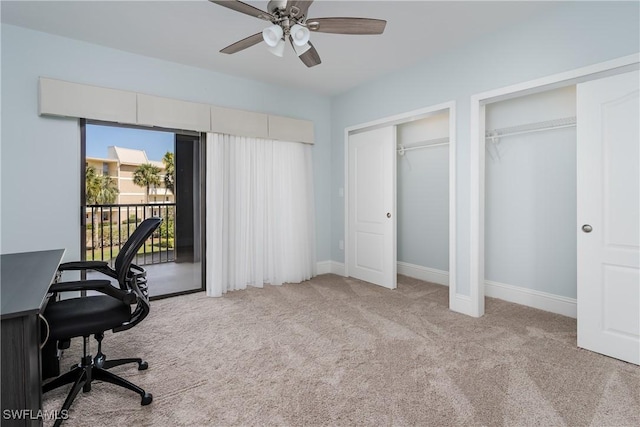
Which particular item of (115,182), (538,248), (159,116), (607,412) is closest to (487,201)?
(538,248)

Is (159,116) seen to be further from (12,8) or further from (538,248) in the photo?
(538,248)

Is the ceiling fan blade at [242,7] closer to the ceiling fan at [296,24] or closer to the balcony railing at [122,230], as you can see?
the ceiling fan at [296,24]

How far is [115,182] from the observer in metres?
3.53

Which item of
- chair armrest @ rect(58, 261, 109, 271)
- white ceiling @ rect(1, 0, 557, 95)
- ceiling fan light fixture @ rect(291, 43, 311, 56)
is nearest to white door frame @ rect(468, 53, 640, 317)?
white ceiling @ rect(1, 0, 557, 95)

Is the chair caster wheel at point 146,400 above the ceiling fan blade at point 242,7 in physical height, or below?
below

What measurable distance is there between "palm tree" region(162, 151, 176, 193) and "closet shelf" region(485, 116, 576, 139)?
3.67 meters

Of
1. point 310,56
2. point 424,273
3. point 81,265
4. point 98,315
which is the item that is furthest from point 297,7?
point 424,273

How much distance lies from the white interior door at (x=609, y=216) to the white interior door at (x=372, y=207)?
197 cm

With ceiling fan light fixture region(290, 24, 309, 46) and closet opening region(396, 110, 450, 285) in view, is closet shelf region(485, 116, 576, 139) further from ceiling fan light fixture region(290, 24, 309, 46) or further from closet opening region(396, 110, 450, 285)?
ceiling fan light fixture region(290, 24, 309, 46)

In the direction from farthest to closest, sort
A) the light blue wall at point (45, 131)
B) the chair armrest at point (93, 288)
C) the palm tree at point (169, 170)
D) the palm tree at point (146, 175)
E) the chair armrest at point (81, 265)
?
the palm tree at point (169, 170) < the palm tree at point (146, 175) < the light blue wall at point (45, 131) < the chair armrest at point (81, 265) < the chair armrest at point (93, 288)

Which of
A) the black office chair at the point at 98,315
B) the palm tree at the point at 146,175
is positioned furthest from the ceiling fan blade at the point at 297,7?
the palm tree at the point at 146,175

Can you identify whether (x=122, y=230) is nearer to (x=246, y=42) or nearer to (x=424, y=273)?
(x=246, y=42)

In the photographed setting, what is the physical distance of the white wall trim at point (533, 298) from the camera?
10.5 feet

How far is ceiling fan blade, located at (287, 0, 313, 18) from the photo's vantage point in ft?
6.41
